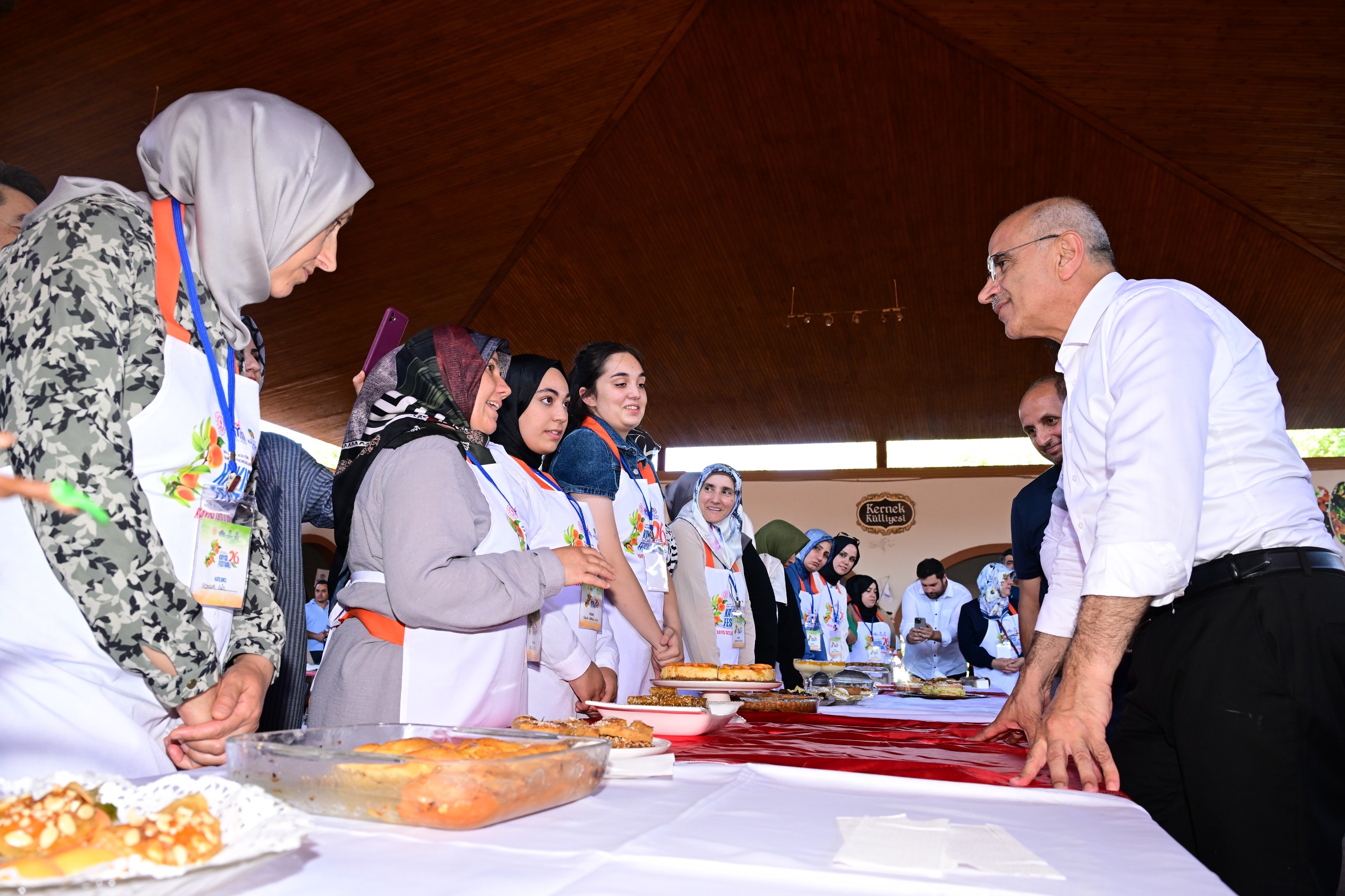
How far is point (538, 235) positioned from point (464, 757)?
9188 millimetres

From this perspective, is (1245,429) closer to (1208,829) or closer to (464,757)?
(1208,829)

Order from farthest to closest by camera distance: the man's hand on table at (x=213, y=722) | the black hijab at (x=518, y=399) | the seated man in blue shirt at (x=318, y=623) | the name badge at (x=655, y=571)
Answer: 1. the seated man in blue shirt at (x=318, y=623)
2. the name badge at (x=655, y=571)
3. the black hijab at (x=518, y=399)
4. the man's hand on table at (x=213, y=722)

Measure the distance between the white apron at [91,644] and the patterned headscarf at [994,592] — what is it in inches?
248

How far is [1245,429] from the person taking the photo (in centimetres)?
135

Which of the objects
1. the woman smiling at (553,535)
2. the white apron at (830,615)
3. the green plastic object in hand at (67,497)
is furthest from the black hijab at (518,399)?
the white apron at (830,615)

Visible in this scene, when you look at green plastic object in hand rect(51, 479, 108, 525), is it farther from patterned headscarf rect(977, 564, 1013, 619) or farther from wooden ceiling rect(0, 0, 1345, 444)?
patterned headscarf rect(977, 564, 1013, 619)

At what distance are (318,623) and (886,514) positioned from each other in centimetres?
809

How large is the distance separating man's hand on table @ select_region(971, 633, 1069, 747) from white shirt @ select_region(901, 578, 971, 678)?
5626 millimetres

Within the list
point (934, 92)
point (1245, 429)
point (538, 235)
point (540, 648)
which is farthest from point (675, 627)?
point (538, 235)

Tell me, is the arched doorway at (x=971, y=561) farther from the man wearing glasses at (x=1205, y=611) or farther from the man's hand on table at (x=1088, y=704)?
the man's hand on table at (x=1088, y=704)

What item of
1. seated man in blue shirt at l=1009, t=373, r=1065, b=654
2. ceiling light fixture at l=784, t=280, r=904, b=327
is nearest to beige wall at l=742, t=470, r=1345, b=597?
ceiling light fixture at l=784, t=280, r=904, b=327

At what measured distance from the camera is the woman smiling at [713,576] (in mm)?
3773

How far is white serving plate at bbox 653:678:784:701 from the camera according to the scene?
196 cm

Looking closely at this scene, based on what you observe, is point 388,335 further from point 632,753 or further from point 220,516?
Answer: point 632,753
